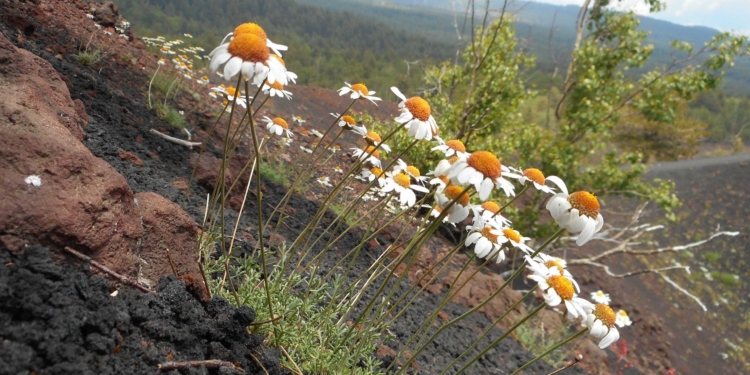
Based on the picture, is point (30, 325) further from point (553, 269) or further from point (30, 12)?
point (30, 12)

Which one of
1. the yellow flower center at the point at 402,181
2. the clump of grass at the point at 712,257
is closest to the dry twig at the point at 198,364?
the yellow flower center at the point at 402,181

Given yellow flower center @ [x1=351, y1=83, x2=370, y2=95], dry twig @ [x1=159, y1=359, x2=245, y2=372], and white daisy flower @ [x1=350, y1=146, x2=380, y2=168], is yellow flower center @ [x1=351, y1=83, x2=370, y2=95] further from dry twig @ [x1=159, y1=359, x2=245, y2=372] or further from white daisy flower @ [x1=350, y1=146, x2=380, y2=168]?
dry twig @ [x1=159, y1=359, x2=245, y2=372]

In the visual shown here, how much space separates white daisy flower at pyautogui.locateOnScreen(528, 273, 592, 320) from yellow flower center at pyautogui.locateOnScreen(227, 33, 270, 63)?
1.21 metres

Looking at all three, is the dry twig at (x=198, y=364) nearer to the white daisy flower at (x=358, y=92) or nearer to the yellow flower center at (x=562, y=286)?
the yellow flower center at (x=562, y=286)

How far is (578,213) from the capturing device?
1510 millimetres

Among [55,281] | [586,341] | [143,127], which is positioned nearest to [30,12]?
[143,127]

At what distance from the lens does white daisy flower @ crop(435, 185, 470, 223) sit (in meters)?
1.51

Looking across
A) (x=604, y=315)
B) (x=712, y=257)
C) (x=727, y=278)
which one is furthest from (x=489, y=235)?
(x=712, y=257)

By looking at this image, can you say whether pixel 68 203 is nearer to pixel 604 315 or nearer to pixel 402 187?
pixel 402 187

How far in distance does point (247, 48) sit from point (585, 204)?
48.4 inches

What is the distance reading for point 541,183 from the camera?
1.82 meters

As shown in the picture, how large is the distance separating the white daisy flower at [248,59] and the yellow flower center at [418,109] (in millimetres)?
572

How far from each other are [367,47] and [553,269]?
61.4 meters

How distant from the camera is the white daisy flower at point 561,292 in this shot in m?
1.60
